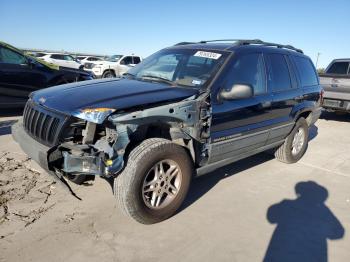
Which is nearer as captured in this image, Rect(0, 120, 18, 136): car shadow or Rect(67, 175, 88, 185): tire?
Rect(67, 175, 88, 185): tire

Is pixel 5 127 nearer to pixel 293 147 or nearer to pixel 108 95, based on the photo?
pixel 108 95

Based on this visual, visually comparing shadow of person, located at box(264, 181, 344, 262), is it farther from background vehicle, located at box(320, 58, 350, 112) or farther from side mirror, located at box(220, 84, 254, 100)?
background vehicle, located at box(320, 58, 350, 112)

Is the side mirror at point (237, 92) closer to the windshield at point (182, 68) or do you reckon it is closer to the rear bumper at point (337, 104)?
the windshield at point (182, 68)

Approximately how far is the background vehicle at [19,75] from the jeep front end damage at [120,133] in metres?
5.12

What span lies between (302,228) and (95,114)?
8.03 ft

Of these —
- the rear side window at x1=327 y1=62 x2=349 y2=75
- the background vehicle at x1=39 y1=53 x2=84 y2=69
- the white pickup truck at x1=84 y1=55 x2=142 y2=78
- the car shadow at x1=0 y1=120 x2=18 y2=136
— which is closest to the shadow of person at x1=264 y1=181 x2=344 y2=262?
the car shadow at x1=0 y1=120 x2=18 y2=136

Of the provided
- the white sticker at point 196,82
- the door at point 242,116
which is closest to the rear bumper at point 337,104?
the door at point 242,116

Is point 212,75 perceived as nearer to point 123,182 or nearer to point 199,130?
point 199,130

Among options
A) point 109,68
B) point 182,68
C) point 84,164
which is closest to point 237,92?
point 182,68

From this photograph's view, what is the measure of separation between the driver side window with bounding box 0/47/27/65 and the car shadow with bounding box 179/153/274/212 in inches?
216

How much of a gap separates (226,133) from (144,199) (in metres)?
1.30

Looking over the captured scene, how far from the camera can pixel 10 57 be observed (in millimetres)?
7543

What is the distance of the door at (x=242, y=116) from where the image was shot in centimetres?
376

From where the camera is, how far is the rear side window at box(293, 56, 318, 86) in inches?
213
